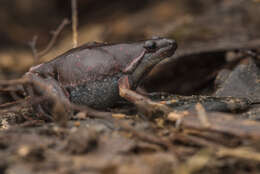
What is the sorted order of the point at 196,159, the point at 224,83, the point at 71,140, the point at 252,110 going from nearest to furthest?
the point at 196,159, the point at 71,140, the point at 252,110, the point at 224,83

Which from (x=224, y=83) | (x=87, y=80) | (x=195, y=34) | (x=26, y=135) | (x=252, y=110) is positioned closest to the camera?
(x=26, y=135)

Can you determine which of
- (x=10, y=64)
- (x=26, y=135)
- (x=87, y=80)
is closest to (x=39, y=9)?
(x=10, y=64)

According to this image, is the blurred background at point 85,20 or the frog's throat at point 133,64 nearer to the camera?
the frog's throat at point 133,64

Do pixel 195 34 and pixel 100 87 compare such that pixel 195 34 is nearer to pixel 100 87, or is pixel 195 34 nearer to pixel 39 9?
pixel 100 87

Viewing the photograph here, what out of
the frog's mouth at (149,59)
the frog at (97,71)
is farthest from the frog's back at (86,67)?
the frog's mouth at (149,59)

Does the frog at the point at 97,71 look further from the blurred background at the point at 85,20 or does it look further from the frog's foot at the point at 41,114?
the blurred background at the point at 85,20

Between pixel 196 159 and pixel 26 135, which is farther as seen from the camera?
pixel 26 135

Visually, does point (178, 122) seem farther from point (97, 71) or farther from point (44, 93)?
point (44, 93)
